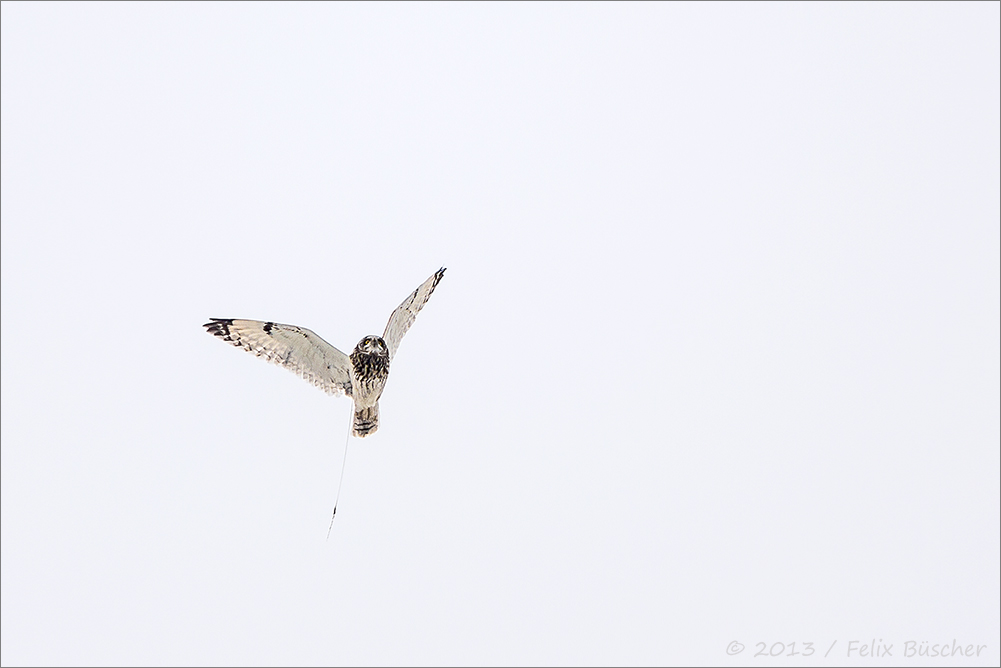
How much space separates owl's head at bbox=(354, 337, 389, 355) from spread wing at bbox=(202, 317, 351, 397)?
22cm

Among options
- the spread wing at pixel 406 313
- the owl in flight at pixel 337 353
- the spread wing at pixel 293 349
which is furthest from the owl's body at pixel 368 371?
the spread wing at pixel 406 313

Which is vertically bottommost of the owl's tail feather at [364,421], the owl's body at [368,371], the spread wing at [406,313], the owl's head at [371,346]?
the owl's tail feather at [364,421]

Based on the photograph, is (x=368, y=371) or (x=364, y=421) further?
(x=364, y=421)

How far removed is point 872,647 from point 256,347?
1473 cm

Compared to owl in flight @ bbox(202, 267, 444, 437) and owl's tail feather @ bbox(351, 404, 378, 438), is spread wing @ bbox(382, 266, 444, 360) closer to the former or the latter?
owl in flight @ bbox(202, 267, 444, 437)

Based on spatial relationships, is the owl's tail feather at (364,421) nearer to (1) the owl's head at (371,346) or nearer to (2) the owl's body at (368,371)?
(2) the owl's body at (368,371)

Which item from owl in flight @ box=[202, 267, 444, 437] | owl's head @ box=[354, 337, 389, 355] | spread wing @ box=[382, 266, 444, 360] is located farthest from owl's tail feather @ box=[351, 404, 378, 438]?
owl's head @ box=[354, 337, 389, 355]

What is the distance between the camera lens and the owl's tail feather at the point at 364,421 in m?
7.68

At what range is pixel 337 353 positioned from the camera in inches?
283

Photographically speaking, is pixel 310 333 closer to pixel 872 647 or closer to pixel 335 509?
pixel 335 509

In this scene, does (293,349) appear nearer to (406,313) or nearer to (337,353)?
(337,353)

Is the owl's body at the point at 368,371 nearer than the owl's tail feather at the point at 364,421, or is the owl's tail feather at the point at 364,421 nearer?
the owl's body at the point at 368,371

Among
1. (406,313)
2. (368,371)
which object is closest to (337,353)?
(368,371)

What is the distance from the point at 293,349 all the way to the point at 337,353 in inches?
11.5
